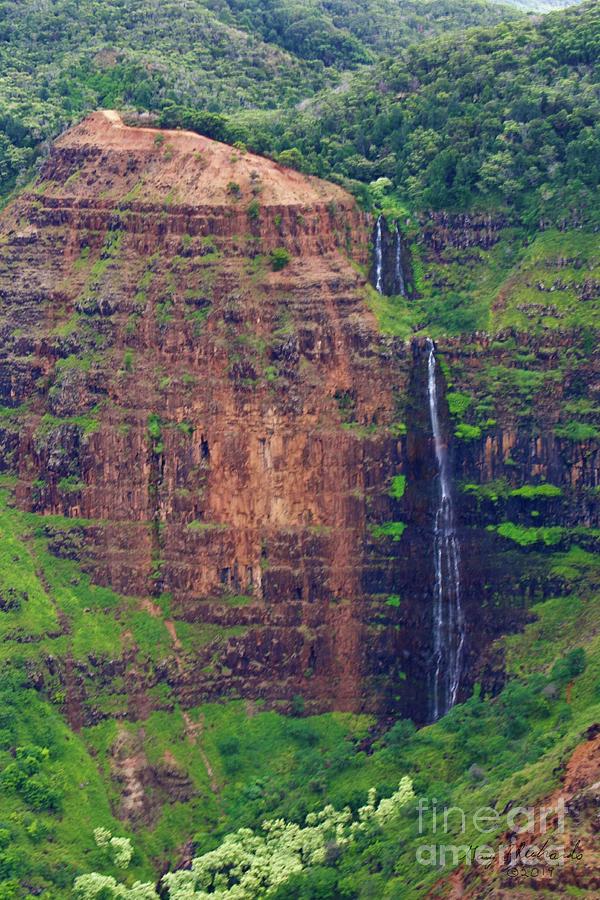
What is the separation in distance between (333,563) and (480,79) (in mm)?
21750

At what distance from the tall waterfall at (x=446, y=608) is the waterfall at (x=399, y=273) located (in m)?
7.60

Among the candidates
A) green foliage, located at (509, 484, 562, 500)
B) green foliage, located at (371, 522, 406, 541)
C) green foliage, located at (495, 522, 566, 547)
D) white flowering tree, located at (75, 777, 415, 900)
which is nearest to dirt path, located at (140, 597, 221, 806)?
white flowering tree, located at (75, 777, 415, 900)

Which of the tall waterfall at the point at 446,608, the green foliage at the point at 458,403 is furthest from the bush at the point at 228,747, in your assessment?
the green foliage at the point at 458,403

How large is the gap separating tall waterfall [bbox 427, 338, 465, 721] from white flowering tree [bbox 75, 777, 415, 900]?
25.4 feet

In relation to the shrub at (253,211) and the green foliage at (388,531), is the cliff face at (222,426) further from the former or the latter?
the green foliage at (388,531)

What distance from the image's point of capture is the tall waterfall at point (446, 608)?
74.1m

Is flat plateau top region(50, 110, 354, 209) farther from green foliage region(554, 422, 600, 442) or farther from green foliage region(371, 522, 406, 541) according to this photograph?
green foliage region(371, 522, 406, 541)

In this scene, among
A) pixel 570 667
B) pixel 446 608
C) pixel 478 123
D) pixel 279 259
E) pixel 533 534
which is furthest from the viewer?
pixel 478 123

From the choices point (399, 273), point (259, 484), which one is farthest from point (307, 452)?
point (399, 273)

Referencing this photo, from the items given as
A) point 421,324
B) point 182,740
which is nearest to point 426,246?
point 421,324

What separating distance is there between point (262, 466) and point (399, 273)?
996cm

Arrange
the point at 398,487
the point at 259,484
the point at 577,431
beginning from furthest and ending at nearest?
the point at 398,487
the point at 259,484
the point at 577,431

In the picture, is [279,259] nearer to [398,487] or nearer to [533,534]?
[398,487]

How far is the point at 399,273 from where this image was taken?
260 ft
